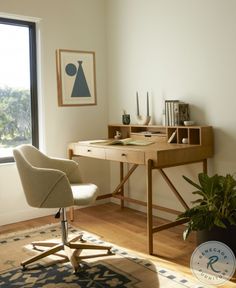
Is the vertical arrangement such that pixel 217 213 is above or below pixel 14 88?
below

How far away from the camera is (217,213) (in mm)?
2834

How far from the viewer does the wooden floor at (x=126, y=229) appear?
316cm

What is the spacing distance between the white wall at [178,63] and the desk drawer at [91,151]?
750mm

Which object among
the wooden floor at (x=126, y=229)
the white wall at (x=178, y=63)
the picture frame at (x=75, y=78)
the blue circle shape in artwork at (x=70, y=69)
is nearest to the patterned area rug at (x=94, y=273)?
the wooden floor at (x=126, y=229)

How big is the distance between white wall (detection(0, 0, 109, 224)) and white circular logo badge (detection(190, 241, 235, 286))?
6.41ft

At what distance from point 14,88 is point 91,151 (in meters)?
1.09

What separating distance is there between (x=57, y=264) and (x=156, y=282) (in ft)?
2.60

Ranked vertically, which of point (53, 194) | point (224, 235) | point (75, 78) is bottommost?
point (224, 235)

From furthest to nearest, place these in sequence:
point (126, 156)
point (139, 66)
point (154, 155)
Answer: point (139, 66) → point (126, 156) → point (154, 155)

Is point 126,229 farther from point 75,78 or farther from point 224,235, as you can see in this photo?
point 75,78

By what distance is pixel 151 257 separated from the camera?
3.03m

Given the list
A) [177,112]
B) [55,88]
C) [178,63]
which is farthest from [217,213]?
[55,88]

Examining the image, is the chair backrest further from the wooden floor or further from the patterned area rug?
the wooden floor

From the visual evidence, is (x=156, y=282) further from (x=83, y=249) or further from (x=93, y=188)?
(x=93, y=188)
